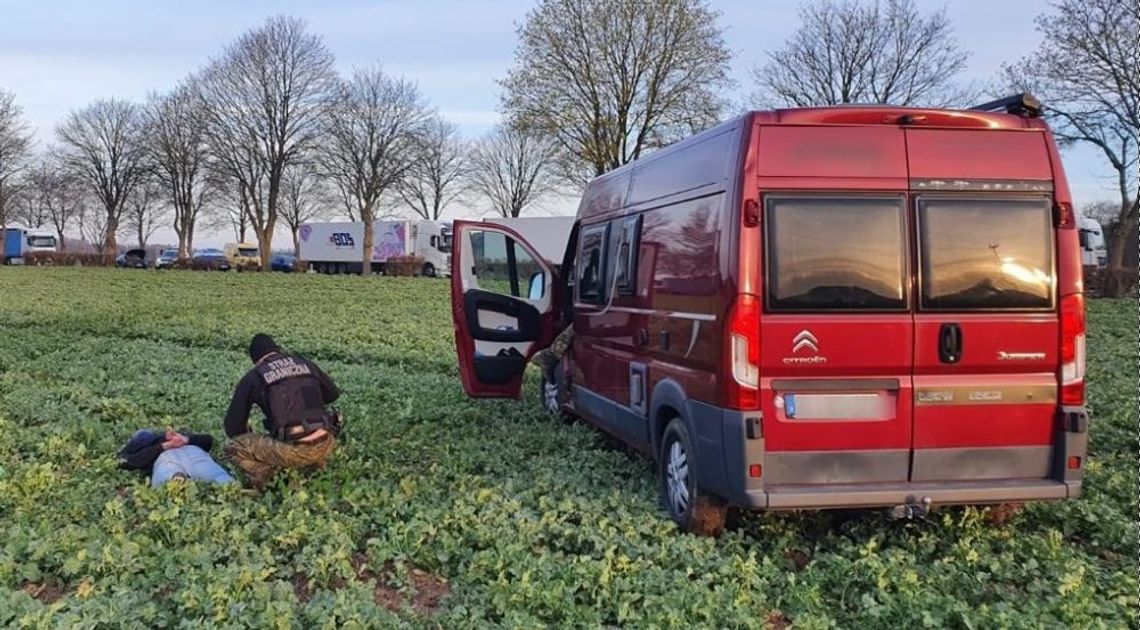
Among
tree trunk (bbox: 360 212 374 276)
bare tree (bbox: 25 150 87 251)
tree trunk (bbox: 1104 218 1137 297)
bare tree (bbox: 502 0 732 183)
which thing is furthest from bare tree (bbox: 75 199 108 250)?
tree trunk (bbox: 1104 218 1137 297)

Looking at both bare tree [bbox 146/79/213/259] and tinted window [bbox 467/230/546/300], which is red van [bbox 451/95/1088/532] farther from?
bare tree [bbox 146/79/213/259]

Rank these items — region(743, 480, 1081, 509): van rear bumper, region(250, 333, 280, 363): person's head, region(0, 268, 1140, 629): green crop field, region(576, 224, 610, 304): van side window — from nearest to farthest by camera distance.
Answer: region(0, 268, 1140, 629): green crop field → region(743, 480, 1081, 509): van rear bumper → region(250, 333, 280, 363): person's head → region(576, 224, 610, 304): van side window

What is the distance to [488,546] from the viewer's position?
18.6 feet

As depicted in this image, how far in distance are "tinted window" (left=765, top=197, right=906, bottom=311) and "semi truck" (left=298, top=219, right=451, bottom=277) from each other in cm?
4540

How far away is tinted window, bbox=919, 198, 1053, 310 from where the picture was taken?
18.5ft

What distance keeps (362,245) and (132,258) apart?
20.6 meters

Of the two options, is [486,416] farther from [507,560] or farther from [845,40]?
[845,40]

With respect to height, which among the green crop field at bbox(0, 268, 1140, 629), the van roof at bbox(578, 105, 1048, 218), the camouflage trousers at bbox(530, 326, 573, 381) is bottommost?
the green crop field at bbox(0, 268, 1140, 629)

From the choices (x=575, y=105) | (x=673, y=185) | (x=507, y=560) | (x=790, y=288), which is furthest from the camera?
(x=575, y=105)

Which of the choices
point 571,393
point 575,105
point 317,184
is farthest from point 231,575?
point 317,184

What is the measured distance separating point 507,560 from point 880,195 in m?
2.92

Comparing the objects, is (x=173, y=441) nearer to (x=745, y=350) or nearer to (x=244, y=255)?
(x=745, y=350)

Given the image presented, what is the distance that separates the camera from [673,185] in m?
6.77

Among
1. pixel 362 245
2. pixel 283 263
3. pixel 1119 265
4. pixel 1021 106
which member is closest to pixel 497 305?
pixel 1021 106
